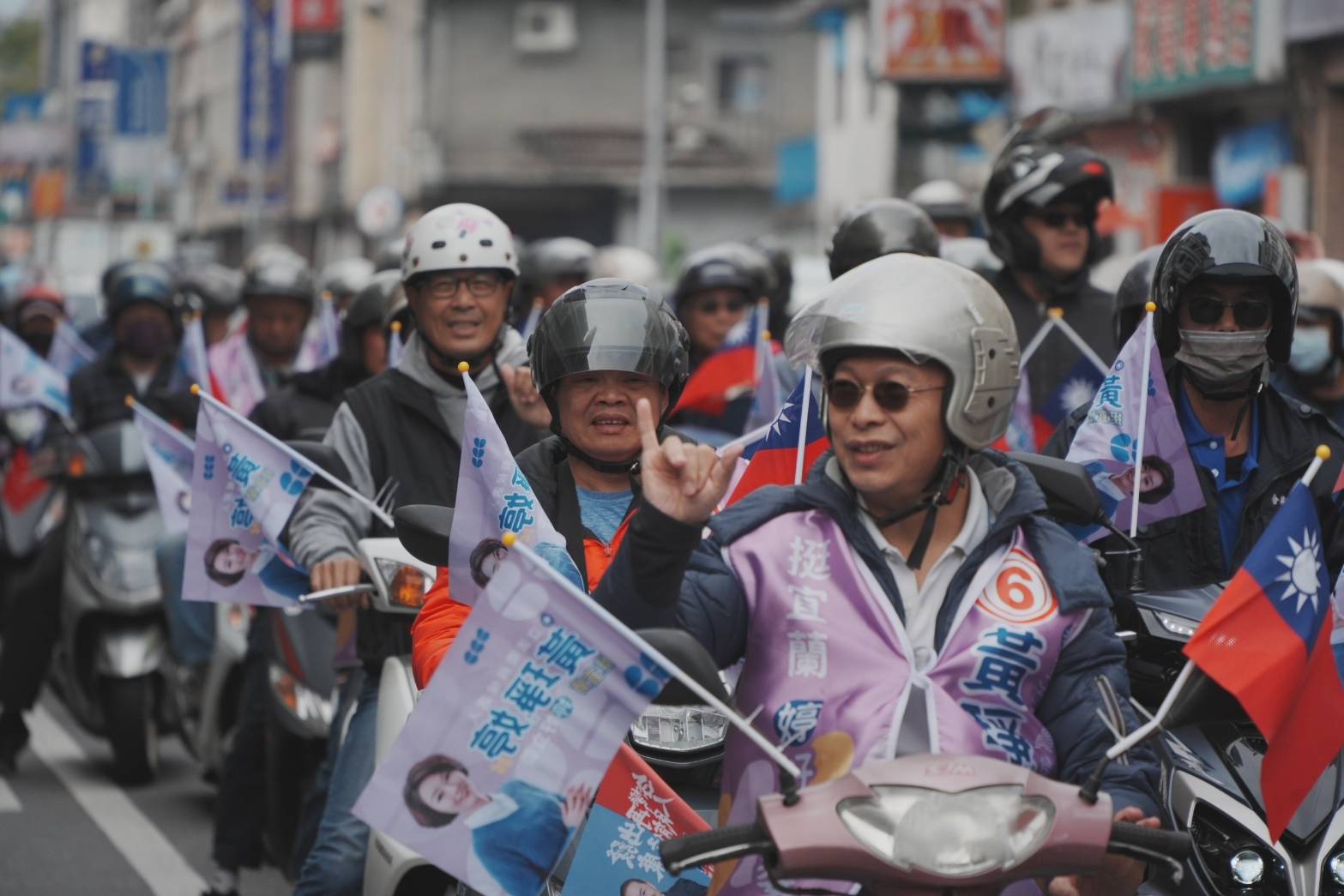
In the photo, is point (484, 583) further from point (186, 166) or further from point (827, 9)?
Answer: point (186, 166)

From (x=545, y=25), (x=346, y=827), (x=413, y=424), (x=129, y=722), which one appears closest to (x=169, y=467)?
(x=413, y=424)

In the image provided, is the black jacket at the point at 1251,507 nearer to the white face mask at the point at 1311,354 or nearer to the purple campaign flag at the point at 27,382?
the white face mask at the point at 1311,354

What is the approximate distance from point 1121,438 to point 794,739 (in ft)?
6.40

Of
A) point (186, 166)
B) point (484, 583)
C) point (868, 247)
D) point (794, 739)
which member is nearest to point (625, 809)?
point (484, 583)

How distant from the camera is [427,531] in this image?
4.80 meters

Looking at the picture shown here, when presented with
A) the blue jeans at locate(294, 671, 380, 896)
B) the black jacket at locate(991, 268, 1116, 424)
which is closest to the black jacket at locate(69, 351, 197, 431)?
the black jacket at locate(991, 268, 1116, 424)

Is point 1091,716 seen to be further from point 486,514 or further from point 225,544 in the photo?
point 225,544

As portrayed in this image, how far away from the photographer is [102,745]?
38.4ft

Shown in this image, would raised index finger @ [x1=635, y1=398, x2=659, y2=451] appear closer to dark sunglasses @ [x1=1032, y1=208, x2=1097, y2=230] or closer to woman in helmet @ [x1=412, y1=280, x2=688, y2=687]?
woman in helmet @ [x1=412, y1=280, x2=688, y2=687]

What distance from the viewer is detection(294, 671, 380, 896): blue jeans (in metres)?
6.12

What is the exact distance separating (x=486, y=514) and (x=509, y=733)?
1.07 m

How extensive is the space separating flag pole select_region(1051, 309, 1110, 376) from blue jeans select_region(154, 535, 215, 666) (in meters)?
3.89

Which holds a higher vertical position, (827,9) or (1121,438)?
(827,9)

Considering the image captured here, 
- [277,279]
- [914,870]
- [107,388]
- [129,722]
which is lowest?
[129,722]
